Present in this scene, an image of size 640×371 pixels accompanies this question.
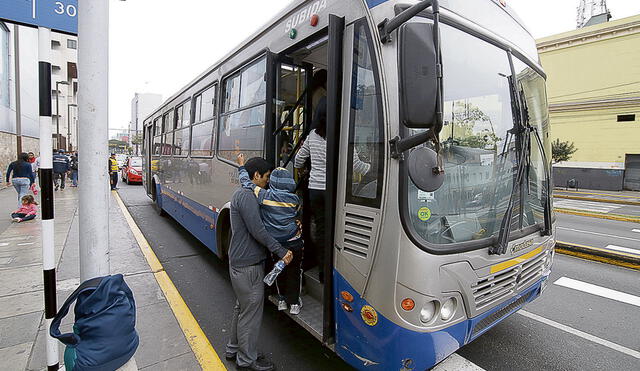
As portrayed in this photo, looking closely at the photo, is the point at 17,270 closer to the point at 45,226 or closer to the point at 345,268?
the point at 45,226

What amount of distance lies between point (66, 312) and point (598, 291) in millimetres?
6340

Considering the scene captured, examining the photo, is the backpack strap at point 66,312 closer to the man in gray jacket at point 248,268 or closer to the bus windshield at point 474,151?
the man in gray jacket at point 248,268

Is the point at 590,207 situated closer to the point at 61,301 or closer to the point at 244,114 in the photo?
the point at 244,114

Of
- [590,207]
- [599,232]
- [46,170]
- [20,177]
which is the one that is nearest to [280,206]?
[46,170]

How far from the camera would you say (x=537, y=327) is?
380 cm

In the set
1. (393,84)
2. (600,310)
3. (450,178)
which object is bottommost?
(600,310)

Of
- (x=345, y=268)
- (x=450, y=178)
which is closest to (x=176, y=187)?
(x=345, y=268)

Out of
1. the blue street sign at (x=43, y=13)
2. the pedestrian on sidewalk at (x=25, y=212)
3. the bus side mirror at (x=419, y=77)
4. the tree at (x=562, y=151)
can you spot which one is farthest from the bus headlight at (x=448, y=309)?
the tree at (x=562, y=151)

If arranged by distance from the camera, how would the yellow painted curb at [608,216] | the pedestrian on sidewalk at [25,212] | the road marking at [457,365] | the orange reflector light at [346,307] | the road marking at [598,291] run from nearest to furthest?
the orange reflector light at [346,307]
the road marking at [457,365]
the road marking at [598,291]
the pedestrian on sidewalk at [25,212]
the yellow painted curb at [608,216]

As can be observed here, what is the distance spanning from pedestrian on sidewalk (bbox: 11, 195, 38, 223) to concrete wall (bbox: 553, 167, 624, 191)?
96.6 feet

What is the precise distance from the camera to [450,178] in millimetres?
2342

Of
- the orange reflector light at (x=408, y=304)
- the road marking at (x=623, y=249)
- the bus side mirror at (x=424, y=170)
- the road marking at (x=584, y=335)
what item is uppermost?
the bus side mirror at (x=424, y=170)

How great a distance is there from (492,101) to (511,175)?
0.59 metres

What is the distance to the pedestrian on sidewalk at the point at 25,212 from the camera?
845cm
